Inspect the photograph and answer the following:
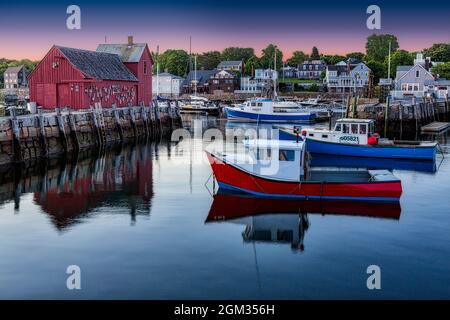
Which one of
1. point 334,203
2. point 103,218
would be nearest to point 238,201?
point 334,203

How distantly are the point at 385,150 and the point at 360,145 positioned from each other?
5.56 ft

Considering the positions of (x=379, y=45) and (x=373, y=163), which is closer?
(x=373, y=163)

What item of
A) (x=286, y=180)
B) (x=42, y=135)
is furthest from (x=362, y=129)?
(x=42, y=135)

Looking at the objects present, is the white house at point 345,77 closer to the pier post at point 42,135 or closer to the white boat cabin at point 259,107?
the white boat cabin at point 259,107

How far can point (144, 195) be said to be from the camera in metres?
26.0

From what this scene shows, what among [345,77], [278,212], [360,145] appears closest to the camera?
[278,212]

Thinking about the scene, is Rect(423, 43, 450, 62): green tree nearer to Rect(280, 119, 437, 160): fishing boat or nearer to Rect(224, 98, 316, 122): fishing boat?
Rect(224, 98, 316, 122): fishing boat

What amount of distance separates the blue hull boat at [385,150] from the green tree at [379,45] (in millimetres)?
151894

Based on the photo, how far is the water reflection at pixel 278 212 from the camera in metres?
19.9

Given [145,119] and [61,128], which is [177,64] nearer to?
[145,119]

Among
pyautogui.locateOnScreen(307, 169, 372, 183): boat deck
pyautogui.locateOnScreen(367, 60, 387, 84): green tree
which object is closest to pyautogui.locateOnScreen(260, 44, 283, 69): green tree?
pyautogui.locateOnScreen(367, 60, 387, 84): green tree

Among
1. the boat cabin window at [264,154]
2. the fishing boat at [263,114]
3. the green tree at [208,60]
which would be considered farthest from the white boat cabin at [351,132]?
the green tree at [208,60]

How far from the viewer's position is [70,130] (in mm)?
40406

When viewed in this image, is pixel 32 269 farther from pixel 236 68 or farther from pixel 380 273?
pixel 236 68
